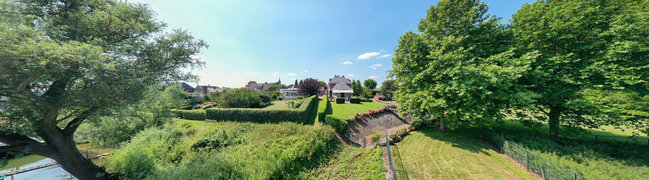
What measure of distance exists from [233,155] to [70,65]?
5105 mm

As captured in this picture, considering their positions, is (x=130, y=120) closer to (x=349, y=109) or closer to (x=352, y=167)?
(x=352, y=167)

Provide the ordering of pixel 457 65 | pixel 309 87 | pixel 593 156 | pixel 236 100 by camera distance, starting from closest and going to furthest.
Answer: pixel 593 156 → pixel 457 65 → pixel 236 100 → pixel 309 87

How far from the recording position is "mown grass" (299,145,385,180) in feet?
21.1

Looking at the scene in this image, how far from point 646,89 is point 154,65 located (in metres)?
17.8

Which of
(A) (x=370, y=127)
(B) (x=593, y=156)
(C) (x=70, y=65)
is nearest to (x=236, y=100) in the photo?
(A) (x=370, y=127)

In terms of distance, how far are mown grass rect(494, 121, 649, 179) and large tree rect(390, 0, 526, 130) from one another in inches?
71.5

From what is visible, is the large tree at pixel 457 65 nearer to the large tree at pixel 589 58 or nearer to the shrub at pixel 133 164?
the large tree at pixel 589 58

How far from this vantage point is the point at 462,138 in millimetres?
8281

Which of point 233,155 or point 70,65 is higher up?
point 70,65

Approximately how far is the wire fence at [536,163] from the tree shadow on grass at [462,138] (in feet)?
2.14

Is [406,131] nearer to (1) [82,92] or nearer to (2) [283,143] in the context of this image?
(2) [283,143]

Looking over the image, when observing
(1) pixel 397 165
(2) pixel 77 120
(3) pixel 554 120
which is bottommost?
(1) pixel 397 165

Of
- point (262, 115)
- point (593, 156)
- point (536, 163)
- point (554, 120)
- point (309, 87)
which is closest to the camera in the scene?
point (536, 163)

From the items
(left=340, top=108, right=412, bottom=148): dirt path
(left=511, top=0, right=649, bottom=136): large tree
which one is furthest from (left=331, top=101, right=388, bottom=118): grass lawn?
(left=511, top=0, right=649, bottom=136): large tree
